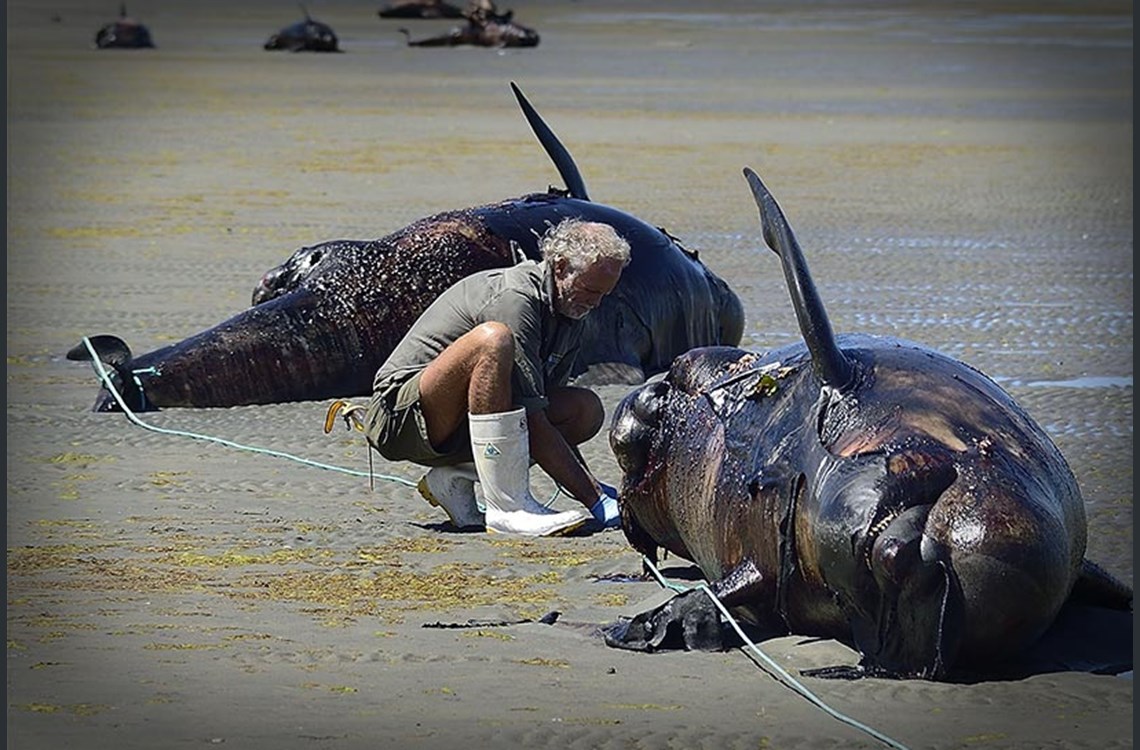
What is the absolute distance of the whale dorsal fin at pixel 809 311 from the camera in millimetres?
5746

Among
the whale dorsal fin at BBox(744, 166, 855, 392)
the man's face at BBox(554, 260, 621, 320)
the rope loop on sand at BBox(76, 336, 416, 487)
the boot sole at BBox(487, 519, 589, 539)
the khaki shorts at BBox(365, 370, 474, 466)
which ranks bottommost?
the rope loop on sand at BBox(76, 336, 416, 487)

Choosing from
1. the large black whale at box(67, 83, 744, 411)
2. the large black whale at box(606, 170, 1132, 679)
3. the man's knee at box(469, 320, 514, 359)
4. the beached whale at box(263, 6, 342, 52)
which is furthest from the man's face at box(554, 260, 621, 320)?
the beached whale at box(263, 6, 342, 52)

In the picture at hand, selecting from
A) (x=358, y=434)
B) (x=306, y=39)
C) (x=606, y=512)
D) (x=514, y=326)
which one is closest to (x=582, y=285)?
(x=514, y=326)

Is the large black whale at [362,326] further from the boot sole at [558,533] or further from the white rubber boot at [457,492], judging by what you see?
the boot sole at [558,533]

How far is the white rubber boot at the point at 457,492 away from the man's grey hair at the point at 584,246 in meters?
0.84

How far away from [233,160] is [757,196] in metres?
14.2

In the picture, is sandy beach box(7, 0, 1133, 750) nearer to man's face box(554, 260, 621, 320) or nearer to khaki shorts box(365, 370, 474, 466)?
khaki shorts box(365, 370, 474, 466)

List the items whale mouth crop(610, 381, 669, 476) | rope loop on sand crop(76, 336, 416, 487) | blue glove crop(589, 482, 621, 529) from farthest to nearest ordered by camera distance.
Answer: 1. rope loop on sand crop(76, 336, 416, 487)
2. blue glove crop(589, 482, 621, 529)
3. whale mouth crop(610, 381, 669, 476)

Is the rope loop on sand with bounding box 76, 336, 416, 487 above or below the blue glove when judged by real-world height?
below

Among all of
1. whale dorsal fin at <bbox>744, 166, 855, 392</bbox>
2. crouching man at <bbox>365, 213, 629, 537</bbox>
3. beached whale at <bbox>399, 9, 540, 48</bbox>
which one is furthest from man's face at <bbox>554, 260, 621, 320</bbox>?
beached whale at <bbox>399, 9, 540, 48</bbox>

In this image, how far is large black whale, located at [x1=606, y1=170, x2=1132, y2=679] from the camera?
17.8ft

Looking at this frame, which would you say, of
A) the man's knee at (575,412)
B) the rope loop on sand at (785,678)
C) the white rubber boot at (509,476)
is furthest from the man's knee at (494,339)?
the rope loop on sand at (785,678)

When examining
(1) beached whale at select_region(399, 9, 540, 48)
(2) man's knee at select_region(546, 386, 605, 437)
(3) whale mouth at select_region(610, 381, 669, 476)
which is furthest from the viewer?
(1) beached whale at select_region(399, 9, 540, 48)

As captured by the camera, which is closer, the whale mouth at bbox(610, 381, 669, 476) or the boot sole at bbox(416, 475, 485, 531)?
the whale mouth at bbox(610, 381, 669, 476)
